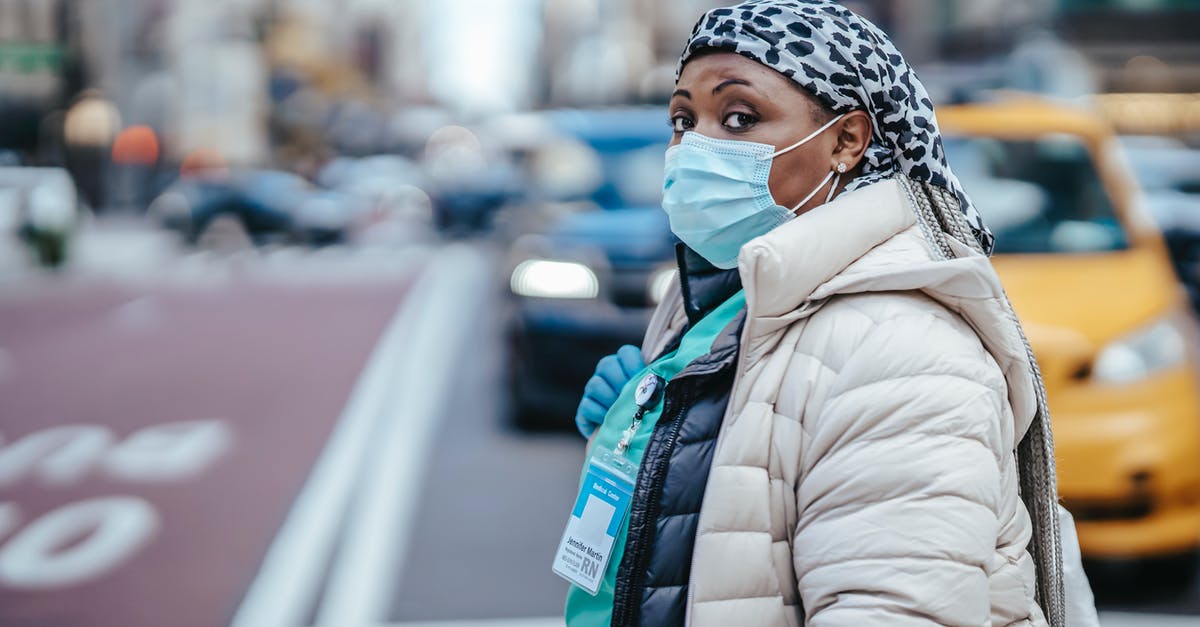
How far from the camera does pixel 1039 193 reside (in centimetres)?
602

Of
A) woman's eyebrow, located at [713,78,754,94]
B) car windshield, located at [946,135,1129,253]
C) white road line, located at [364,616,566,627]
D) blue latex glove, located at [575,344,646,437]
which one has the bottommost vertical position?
white road line, located at [364,616,566,627]

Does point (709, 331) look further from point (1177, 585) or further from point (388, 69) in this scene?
point (388, 69)

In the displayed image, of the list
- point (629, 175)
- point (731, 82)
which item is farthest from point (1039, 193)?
point (731, 82)

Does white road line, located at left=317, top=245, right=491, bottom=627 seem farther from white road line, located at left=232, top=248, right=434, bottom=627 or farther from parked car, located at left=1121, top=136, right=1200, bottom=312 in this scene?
parked car, located at left=1121, top=136, right=1200, bottom=312

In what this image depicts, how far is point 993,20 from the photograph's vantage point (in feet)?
128

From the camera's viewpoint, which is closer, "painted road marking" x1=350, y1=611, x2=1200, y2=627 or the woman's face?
the woman's face

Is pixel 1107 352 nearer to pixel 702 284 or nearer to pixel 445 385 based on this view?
pixel 702 284

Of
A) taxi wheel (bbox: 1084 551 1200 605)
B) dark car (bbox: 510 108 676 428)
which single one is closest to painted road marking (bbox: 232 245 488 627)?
dark car (bbox: 510 108 676 428)

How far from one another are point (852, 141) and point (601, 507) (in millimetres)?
681

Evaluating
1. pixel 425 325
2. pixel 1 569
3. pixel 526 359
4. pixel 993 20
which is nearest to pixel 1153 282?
pixel 526 359

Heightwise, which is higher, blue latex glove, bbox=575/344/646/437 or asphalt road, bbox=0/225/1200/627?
blue latex glove, bbox=575/344/646/437

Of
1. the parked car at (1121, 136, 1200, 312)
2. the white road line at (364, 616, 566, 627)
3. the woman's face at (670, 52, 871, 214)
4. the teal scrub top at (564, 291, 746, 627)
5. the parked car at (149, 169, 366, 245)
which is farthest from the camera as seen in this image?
the parked car at (149, 169, 366, 245)

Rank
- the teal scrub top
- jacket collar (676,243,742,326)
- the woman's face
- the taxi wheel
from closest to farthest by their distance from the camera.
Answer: the woman's face
the teal scrub top
jacket collar (676,243,742,326)
the taxi wheel

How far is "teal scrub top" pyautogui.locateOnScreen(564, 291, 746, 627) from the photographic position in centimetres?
188
